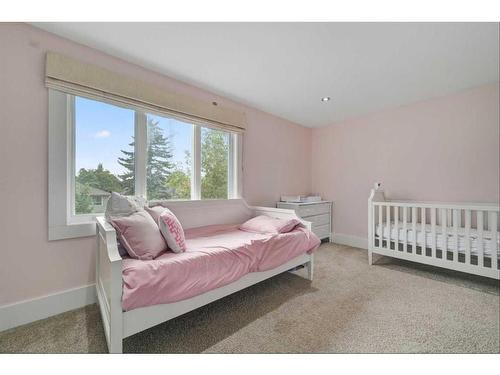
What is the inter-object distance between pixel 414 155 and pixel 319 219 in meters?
1.54

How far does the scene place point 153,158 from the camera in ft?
7.04

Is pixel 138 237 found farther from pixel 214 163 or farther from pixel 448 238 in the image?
pixel 448 238

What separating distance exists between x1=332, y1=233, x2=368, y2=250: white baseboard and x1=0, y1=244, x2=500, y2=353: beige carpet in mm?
1153

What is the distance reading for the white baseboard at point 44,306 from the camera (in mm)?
1406

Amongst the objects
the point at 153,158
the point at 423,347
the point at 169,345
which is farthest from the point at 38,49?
the point at 423,347

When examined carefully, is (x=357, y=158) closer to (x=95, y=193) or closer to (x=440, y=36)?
(x=440, y=36)

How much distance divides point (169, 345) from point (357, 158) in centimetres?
334

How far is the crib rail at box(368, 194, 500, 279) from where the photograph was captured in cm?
188

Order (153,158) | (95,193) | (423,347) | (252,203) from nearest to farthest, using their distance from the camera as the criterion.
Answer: (423,347), (95,193), (153,158), (252,203)

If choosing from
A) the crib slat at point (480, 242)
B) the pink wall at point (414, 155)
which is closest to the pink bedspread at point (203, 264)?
the crib slat at point (480, 242)

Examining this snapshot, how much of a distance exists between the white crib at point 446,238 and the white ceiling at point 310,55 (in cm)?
129

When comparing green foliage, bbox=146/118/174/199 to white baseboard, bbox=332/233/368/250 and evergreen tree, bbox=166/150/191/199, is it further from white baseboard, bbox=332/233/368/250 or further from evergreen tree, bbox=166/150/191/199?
white baseboard, bbox=332/233/368/250

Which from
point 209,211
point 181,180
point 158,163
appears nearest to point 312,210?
point 209,211
